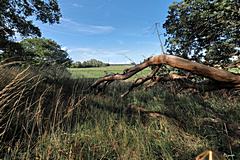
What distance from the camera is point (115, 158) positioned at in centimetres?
281

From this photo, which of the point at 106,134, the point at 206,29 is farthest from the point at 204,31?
the point at 106,134

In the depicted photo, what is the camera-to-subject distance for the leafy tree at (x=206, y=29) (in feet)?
22.2

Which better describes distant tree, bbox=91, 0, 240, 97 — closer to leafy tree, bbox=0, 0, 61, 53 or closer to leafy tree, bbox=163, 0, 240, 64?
leafy tree, bbox=163, 0, 240, 64

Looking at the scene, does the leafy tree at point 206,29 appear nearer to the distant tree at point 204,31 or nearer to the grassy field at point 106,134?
the distant tree at point 204,31

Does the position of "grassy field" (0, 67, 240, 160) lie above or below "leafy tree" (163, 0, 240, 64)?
below

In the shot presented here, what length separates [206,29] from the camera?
673cm

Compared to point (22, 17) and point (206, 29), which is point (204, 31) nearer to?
point (206, 29)

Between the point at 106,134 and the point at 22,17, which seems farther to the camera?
the point at 22,17

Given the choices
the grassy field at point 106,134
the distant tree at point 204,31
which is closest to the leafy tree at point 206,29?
the distant tree at point 204,31

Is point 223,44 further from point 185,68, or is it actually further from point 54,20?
point 54,20

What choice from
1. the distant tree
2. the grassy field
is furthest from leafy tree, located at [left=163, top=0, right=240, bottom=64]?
the grassy field

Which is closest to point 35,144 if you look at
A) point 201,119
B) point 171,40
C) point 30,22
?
point 201,119

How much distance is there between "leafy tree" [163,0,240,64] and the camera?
675 centimetres

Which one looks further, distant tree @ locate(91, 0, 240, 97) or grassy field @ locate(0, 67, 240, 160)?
distant tree @ locate(91, 0, 240, 97)
